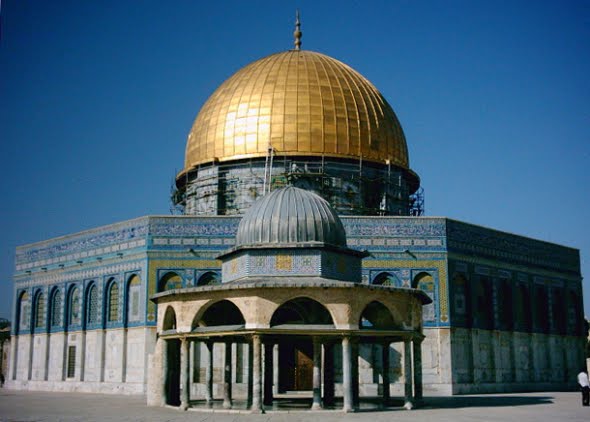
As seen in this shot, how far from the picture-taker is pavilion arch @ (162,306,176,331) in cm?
1928

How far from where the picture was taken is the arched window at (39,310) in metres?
34.5

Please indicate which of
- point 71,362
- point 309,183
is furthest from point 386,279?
point 71,362

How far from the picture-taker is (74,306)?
32969 millimetres

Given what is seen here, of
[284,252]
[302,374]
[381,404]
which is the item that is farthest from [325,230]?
[302,374]

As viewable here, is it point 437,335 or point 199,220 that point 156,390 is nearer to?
point 199,220

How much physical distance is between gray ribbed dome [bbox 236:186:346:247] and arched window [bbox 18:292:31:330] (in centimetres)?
1913

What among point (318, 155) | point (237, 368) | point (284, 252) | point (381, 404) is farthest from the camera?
point (318, 155)

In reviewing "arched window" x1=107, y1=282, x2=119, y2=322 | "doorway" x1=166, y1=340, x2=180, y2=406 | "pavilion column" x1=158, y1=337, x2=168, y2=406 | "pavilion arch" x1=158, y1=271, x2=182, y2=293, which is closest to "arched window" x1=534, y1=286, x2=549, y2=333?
"pavilion arch" x1=158, y1=271, x2=182, y2=293

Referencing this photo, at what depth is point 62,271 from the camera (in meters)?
33.7

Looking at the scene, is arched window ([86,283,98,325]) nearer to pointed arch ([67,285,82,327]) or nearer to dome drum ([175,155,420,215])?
pointed arch ([67,285,82,327])

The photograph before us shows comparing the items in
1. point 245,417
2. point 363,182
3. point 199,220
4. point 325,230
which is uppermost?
point 363,182

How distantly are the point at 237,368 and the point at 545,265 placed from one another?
15.0 meters

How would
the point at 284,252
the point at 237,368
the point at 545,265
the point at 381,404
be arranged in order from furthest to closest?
1. the point at 545,265
2. the point at 237,368
3. the point at 381,404
4. the point at 284,252

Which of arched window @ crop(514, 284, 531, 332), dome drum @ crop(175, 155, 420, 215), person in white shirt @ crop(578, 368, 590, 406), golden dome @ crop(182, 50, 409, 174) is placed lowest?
person in white shirt @ crop(578, 368, 590, 406)
